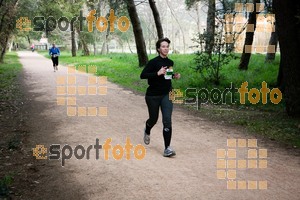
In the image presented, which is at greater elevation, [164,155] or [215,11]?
[215,11]

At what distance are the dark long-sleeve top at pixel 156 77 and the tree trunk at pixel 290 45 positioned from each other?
15.7ft

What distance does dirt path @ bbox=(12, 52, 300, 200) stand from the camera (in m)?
5.08

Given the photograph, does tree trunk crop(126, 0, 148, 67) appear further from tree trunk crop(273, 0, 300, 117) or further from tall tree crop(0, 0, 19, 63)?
tree trunk crop(273, 0, 300, 117)

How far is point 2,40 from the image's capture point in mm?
30047

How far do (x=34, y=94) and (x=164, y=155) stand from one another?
945 cm

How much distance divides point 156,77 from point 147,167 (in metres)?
1.66

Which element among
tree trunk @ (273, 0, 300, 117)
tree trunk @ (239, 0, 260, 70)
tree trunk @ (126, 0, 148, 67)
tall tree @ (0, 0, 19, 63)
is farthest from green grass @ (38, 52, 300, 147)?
tall tree @ (0, 0, 19, 63)

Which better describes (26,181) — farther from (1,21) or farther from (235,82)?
(1,21)

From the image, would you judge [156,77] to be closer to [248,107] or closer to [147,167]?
[147,167]

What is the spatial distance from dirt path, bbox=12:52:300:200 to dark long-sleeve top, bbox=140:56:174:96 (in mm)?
1279

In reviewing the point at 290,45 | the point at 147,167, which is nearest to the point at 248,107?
the point at 290,45

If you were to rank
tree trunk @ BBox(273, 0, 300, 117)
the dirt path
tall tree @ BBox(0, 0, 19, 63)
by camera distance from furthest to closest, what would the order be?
tall tree @ BBox(0, 0, 19, 63) → tree trunk @ BBox(273, 0, 300, 117) → the dirt path

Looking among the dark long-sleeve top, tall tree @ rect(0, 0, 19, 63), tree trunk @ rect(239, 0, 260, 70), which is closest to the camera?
the dark long-sleeve top

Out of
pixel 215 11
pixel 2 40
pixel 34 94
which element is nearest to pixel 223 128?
pixel 215 11
